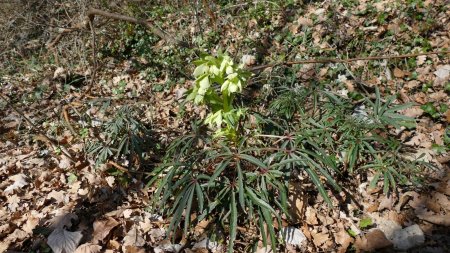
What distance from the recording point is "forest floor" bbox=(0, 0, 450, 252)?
230 cm

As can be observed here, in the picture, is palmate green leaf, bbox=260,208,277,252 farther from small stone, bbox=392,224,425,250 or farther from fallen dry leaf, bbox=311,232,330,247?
small stone, bbox=392,224,425,250

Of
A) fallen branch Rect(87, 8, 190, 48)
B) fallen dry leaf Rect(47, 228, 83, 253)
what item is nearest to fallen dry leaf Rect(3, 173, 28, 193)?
fallen dry leaf Rect(47, 228, 83, 253)

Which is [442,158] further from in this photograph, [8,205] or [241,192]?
[8,205]

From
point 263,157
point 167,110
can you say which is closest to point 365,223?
point 263,157

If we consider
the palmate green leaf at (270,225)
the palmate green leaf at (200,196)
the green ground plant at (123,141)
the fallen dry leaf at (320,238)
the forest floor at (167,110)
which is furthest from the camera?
the green ground plant at (123,141)

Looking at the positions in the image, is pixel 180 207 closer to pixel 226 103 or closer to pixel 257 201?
pixel 257 201

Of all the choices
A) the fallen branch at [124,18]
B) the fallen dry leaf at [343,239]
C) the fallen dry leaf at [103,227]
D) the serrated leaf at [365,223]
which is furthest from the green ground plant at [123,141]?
the serrated leaf at [365,223]

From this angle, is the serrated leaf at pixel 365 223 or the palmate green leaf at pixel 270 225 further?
the serrated leaf at pixel 365 223

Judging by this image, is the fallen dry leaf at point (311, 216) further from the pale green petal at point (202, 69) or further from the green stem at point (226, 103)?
the pale green petal at point (202, 69)

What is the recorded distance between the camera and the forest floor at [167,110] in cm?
230

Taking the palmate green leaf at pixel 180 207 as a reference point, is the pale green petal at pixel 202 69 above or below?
above

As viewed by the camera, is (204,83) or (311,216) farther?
(311,216)

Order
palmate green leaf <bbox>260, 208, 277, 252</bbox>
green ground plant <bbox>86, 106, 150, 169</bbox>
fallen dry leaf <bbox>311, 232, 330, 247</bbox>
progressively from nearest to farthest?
palmate green leaf <bbox>260, 208, 277, 252</bbox>
fallen dry leaf <bbox>311, 232, 330, 247</bbox>
green ground plant <bbox>86, 106, 150, 169</bbox>

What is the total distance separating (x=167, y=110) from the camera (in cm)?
369
